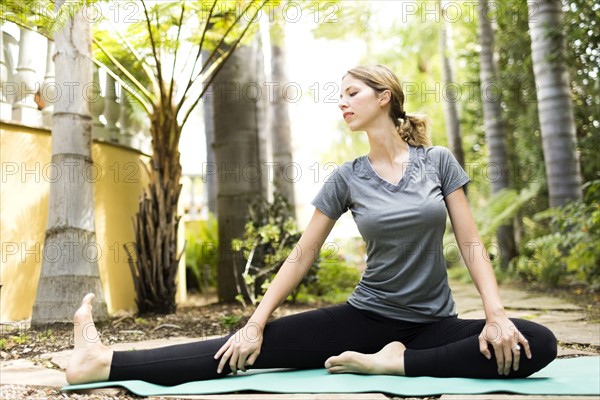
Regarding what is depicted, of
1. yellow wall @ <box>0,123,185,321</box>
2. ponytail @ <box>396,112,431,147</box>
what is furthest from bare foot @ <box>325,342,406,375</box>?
yellow wall @ <box>0,123,185,321</box>

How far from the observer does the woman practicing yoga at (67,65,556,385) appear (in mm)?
2168

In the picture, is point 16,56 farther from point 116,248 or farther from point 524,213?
point 524,213

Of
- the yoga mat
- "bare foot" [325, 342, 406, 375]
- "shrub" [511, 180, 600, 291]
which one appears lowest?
the yoga mat

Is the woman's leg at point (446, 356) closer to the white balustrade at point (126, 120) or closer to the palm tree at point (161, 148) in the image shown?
the palm tree at point (161, 148)

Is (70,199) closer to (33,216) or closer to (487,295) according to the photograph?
(33,216)

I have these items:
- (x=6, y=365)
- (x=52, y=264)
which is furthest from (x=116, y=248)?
(x=6, y=365)

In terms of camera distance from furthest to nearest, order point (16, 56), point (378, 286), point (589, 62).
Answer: point (589, 62) < point (16, 56) < point (378, 286)

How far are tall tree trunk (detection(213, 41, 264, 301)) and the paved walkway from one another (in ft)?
6.20

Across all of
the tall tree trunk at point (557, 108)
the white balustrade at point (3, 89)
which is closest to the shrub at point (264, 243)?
the white balustrade at point (3, 89)

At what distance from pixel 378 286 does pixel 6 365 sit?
158 cm

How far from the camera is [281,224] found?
5.07 meters

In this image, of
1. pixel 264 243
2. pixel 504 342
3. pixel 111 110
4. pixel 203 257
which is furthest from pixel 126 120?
pixel 504 342

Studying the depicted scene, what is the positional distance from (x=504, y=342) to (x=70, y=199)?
8.37ft

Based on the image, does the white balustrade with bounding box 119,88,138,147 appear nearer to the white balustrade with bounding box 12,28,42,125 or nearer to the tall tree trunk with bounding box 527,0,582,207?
the white balustrade with bounding box 12,28,42,125
